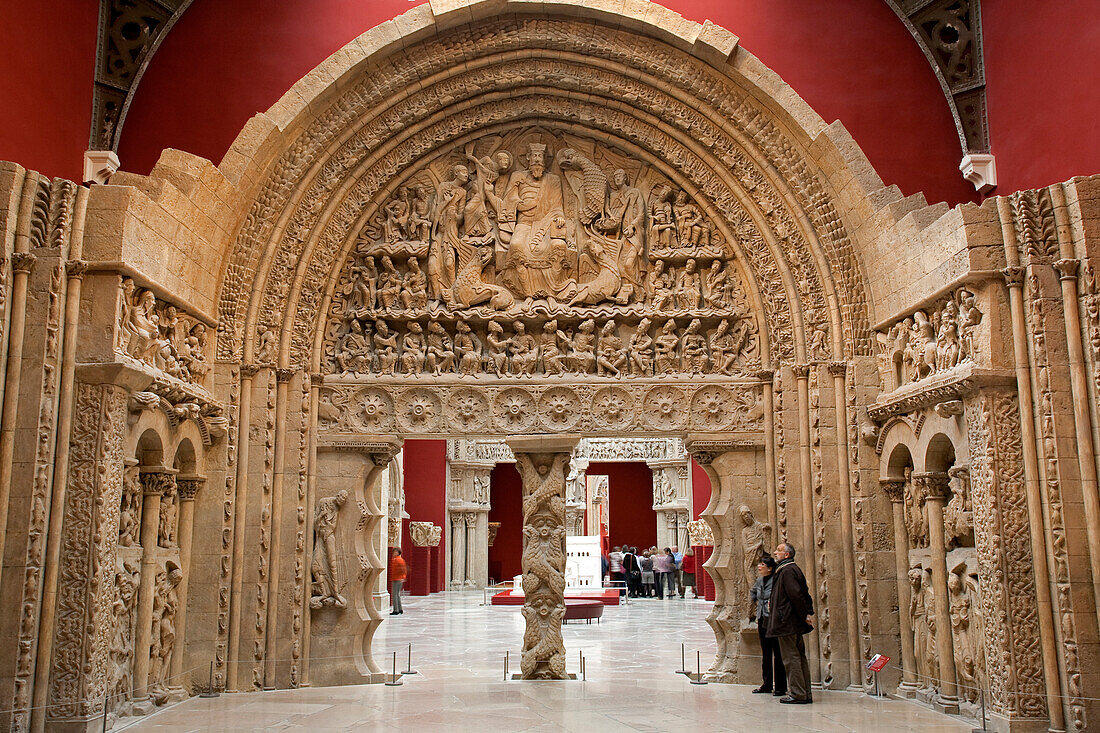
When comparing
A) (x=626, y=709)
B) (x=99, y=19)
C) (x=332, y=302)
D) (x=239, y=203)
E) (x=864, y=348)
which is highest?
(x=99, y=19)

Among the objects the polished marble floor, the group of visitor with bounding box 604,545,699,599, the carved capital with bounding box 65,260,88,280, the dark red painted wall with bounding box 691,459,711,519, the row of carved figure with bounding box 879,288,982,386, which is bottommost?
the polished marble floor

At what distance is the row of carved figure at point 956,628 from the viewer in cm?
664

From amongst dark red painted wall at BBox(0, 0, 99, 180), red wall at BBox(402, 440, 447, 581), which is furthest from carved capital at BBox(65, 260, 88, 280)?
red wall at BBox(402, 440, 447, 581)

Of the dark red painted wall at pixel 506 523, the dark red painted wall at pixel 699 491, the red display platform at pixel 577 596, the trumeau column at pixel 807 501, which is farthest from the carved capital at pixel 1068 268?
the dark red painted wall at pixel 506 523

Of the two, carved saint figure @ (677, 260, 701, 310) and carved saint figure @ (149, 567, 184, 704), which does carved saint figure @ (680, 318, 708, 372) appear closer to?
carved saint figure @ (677, 260, 701, 310)

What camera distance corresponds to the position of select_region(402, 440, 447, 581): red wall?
1931cm

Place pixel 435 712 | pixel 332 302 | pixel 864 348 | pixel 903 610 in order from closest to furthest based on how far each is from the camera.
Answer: pixel 435 712 < pixel 903 610 < pixel 864 348 < pixel 332 302

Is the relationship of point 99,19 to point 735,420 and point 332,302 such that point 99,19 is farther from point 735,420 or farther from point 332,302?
point 735,420

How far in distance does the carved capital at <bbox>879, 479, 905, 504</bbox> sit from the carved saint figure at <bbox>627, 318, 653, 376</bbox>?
7.58ft

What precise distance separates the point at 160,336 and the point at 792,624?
207 inches

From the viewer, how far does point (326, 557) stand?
8.28 meters

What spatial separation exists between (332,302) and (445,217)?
4.44 ft

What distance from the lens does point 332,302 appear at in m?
8.77

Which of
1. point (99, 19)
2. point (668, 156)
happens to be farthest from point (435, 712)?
point (99, 19)
